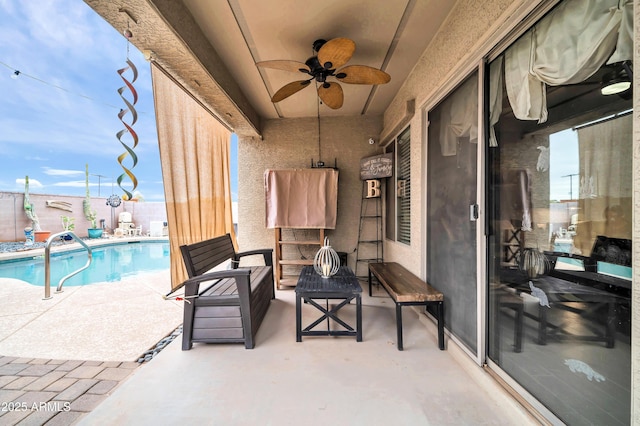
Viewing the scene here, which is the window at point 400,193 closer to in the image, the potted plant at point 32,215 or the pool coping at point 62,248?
the pool coping at point 62,248

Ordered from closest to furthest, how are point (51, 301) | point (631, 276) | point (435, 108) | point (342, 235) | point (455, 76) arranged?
point (631, 276), point (455, 76), point (435, 108), point (51, 301), point (342, 235)

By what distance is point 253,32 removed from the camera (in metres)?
2.02

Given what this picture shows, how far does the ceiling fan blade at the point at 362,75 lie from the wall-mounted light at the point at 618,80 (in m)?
1.40

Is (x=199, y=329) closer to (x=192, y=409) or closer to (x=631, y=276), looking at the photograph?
(x=192, y=409)

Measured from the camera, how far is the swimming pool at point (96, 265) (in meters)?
5.12

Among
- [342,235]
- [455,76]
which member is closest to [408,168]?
[455,76]

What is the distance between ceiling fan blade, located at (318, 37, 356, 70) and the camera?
1.72 m

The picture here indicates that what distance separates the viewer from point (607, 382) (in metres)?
0.87

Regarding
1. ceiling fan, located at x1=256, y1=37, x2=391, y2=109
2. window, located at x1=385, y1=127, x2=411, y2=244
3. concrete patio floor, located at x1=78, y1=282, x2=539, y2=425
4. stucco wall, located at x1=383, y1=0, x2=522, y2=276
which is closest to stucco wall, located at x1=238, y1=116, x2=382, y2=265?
window, located at x1=385, y1=127, x2=411, y2=244

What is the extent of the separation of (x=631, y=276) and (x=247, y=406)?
1.87m

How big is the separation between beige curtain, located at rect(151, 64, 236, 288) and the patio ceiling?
212 mm

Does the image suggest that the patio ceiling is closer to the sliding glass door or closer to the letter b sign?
the sliding glass door

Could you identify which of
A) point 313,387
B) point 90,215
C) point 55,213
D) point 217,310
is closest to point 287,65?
point 217,310

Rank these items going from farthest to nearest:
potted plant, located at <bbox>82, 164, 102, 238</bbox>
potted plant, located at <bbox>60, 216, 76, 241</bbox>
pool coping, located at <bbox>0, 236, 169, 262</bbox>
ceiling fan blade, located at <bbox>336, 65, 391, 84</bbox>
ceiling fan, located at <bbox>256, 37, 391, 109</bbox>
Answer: potted plant, located at <bbox>82, 164, 102, 238</bbox> → potted plant, located at <bbox>60, 216, 76, 241</bbox> → pool coping, located at <bbox>0, 236, 169, 262</bbox> → ceiling fan blade, located at <bbox>336, 65, 391, 84</bbox> → ceiling fan, located at <bbox>256, 37, 391, 109</bbox>
